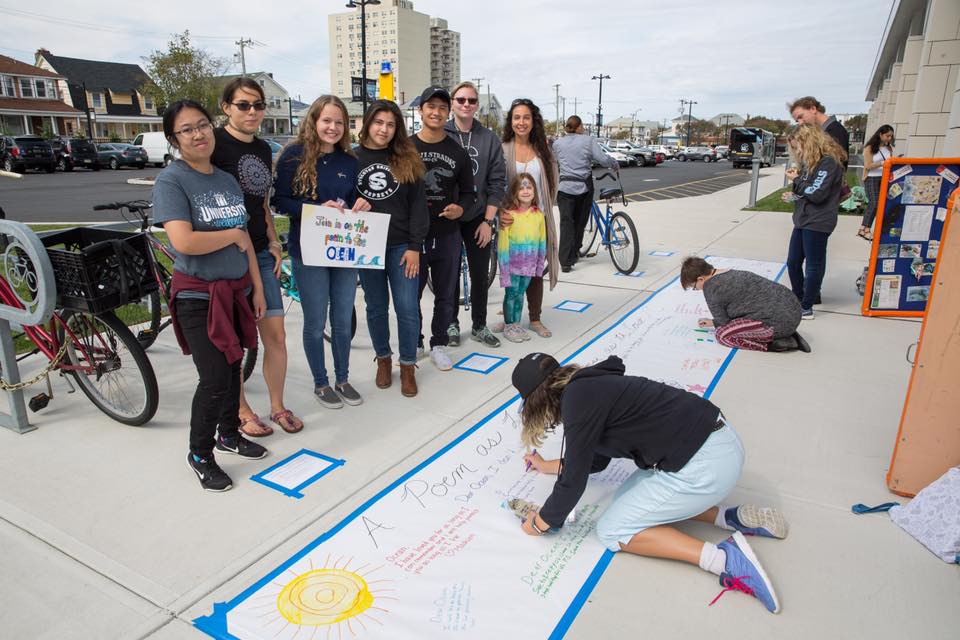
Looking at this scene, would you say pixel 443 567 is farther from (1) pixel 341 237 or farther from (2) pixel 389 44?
(2) pixel 389 44

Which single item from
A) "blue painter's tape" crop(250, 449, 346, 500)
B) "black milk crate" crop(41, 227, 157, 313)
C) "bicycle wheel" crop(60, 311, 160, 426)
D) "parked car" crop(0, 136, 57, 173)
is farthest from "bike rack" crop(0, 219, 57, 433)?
"parked car" crop(0, 136, 57, 173)

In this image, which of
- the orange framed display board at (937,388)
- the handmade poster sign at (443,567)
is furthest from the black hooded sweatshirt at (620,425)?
the orange framed display board at (937,388)

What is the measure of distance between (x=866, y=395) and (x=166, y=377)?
14.9 ft

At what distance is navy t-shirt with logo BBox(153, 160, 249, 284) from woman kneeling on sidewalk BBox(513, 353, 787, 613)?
145 cm

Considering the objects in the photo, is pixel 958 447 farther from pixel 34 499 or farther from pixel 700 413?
pixel 34 499

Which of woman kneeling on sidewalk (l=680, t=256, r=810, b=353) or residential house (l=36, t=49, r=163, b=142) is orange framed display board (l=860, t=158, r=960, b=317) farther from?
residential house (l=36, t=49, r=163, b=142)

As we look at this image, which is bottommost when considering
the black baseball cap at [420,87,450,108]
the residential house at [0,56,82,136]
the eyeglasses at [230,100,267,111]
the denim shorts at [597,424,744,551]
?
the denim shorts at [597,424,744,551]

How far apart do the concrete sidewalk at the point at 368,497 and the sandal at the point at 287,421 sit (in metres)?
0.05

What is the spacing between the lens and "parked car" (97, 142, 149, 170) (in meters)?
29.6

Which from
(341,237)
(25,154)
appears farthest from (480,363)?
(25,154)

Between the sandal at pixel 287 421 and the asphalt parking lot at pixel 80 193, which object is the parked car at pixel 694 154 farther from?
the sandal at pixel 287 421

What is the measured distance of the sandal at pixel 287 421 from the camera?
347cm

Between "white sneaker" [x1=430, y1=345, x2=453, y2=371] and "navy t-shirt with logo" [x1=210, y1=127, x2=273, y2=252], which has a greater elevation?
"navy t-shirt with logo" [x1=210, y1=127, x2=273, y2=252]

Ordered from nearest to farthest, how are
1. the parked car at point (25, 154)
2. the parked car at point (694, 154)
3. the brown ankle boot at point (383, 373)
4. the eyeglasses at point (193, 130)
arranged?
the eyeglasses at point (193, 130) < the brown ankle boot at point (383, 373) < the parked car at point (25, 154) < the parked car at point (694, 154)
